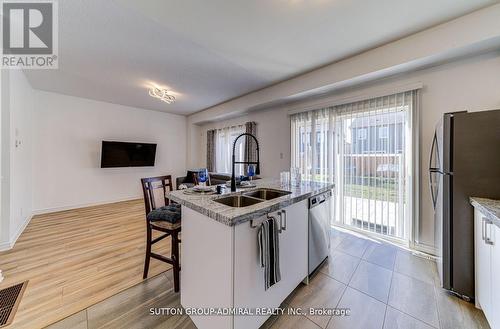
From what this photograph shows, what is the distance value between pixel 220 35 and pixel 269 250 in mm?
2369

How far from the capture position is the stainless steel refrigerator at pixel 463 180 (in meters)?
1.54

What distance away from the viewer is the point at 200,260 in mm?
1338

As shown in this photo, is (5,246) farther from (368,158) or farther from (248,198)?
(368,158)

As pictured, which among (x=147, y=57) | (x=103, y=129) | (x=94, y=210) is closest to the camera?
(x=147, y=57)

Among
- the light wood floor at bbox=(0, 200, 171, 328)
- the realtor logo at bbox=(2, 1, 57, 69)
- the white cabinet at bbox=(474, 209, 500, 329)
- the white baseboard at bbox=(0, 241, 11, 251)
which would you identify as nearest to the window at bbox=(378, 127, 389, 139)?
the white cabinet at bbox=(474, 209, 500, 329)

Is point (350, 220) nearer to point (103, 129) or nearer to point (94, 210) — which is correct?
point (94, 210)

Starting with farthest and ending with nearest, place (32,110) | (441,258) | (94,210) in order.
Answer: (94,210) < (32,110) < (441,258)

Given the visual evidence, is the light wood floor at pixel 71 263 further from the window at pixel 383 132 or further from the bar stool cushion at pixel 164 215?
the window at pixel 383 132

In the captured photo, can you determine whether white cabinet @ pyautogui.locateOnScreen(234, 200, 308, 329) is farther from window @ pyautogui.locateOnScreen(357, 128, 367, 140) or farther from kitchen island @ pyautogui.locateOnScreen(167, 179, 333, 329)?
window @ pyautogui.locateOnScreen(357, 128, 367, 140)

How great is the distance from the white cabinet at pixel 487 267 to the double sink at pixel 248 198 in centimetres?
145

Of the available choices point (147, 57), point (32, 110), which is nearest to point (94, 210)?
point (32, 110)

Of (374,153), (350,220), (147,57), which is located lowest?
(350,220)

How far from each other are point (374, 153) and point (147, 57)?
3691 millimetres

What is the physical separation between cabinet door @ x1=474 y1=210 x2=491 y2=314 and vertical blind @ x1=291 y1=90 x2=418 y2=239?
1.09 m
